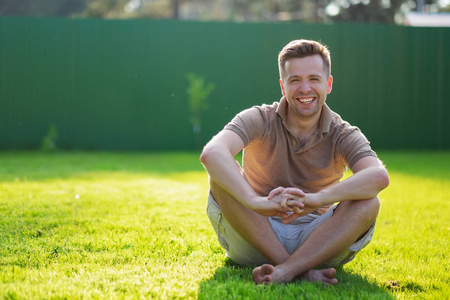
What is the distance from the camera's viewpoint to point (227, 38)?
33.9 feet

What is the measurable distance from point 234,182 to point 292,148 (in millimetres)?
453

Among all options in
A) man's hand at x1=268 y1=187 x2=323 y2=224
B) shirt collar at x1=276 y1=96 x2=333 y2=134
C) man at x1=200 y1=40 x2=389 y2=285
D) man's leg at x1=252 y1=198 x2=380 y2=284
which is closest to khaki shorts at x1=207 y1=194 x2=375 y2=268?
man at x1=200 y1=40 x2=389 y2=285

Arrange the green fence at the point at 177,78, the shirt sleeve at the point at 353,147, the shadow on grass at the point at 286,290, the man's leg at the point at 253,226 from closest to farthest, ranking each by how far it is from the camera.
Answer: the shadow on grass at the point at 286,290 < the man's leg at the point at 253,226 < the shirt sleeve at the point at 353,147 < the green fence at the point at 177,78

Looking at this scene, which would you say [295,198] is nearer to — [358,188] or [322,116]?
[358,188]

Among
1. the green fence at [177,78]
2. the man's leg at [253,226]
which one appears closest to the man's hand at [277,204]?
the man's leg at [253,226]

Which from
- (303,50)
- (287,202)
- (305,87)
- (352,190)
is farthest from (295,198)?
(303,50)

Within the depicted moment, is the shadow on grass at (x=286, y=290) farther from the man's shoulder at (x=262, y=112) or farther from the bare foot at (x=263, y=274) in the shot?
the man's shoulder at (x=262, y=112)

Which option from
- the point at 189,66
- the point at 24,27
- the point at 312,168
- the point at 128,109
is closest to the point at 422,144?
the point at 189,66

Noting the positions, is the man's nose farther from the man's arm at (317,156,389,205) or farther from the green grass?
the green grass

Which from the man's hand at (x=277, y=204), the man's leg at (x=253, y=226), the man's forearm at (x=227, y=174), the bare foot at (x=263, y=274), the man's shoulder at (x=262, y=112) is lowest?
the bare foot at (x=263, y=274)

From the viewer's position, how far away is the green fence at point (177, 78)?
991 cm

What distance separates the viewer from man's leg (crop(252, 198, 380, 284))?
2383mm

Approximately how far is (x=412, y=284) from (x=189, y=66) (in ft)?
26.9

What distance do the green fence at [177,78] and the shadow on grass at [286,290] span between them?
25.7 ft
